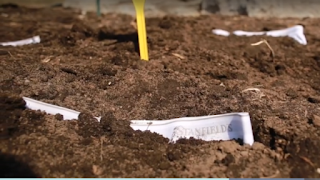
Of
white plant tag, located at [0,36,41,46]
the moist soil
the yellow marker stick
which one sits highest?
the yellow marker stick

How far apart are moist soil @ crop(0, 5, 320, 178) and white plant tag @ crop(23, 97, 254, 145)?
54 mm

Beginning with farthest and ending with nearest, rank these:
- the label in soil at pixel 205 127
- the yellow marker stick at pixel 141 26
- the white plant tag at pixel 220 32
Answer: the white plant tag at pixel 220 32 < the yellow marker stick at pixel 141 26 < the label in soil at pixel 205 127

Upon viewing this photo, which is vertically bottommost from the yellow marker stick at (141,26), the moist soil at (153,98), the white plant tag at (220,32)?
the white plant tag at (220,32)

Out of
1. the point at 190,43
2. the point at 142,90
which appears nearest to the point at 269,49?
the point at 190,43

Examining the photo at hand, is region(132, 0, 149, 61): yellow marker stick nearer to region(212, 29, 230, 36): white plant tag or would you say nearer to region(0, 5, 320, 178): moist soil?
region(0, 5, 320, 178): moist soil

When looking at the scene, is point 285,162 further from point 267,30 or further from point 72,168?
point 267,30

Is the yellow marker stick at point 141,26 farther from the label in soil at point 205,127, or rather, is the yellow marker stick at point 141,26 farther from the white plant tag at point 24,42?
the white plant tag at point 24,42

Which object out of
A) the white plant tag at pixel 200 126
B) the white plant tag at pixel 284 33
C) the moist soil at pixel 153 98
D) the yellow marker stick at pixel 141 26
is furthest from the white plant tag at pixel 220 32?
the white plant tag at pixel 200 126

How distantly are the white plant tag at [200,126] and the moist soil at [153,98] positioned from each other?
54 millimetres

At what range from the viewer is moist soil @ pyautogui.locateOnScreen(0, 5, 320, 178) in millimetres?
1551

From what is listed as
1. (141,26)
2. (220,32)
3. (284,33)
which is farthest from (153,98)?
(284,33)

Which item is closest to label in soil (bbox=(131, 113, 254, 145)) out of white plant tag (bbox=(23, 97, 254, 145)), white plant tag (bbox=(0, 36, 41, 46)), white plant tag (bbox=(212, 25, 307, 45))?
white plant tag (bbox=(23, 97, 254, 145))

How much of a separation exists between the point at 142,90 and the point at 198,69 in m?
0.46

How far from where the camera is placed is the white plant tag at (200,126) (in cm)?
172
